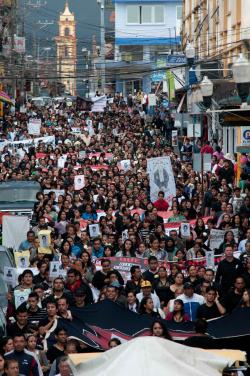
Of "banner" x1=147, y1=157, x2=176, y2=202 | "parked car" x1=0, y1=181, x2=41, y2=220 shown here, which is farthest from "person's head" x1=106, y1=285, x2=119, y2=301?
"banner" x1=147, y1=157, x2=176, y2=202

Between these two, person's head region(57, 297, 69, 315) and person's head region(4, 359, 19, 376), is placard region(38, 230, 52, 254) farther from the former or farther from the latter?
person's head region(4, 359, 19, 376)

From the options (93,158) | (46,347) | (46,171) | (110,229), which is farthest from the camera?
(93,158)

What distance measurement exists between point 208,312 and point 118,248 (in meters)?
6.22

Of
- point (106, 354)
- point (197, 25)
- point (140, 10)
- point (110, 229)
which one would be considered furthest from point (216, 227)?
point (140, 10)

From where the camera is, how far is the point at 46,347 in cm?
1416

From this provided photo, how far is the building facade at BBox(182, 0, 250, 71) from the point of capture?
1606 inches

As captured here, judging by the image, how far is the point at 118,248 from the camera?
22031mm

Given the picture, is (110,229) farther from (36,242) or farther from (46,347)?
(46,347)

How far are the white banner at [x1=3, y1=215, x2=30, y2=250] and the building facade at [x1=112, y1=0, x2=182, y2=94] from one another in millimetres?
85124

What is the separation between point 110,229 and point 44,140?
26052 millimetres

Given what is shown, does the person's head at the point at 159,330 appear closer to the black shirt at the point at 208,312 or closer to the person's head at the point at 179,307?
the person's head at the point at 179,307

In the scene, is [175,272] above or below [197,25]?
below

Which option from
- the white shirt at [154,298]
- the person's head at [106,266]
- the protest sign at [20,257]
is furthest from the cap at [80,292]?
the protest sign at [20,257]

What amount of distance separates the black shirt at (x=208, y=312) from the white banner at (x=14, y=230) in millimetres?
8891
